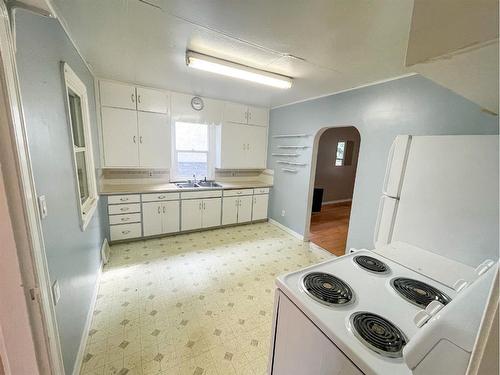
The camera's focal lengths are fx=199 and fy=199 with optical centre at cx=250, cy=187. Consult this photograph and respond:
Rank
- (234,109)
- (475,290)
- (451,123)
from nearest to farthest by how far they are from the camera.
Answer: (475,290) → (451,123) → (234,109)

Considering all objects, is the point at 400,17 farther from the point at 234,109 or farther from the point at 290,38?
the point at 234,109

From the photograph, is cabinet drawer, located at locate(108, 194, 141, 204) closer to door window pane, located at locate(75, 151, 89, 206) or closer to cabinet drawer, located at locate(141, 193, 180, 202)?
cabinet drawer, located at locate(141, 193, 180, 202)

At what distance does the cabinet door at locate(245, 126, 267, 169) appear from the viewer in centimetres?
430

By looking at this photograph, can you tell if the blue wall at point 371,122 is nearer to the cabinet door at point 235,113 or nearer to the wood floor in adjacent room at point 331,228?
the wood floor in adjacent room at point 331,228

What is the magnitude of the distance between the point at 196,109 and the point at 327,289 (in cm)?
358

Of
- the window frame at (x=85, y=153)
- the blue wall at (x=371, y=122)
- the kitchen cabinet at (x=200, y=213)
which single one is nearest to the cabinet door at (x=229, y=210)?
the kitchen cabinet at (x=200, y=213)

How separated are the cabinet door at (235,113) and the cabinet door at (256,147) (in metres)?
0.24

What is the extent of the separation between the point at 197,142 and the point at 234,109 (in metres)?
1.00

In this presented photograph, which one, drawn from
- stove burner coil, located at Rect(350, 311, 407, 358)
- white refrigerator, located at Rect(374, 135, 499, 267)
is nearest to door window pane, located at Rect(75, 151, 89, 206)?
stove burner coil, located at Rect(350, 311, 407, 358)

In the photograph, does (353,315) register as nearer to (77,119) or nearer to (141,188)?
(77,119)

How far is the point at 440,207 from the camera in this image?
5.16 feet

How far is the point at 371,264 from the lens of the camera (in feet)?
4.45

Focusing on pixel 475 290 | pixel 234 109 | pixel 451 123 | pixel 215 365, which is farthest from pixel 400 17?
pixel 234 109

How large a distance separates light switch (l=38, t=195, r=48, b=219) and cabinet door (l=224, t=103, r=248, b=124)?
3.32 metres
